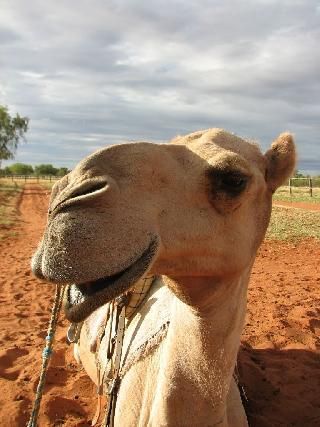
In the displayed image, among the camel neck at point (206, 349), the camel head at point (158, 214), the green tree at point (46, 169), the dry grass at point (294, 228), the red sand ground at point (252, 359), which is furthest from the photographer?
the green tree at point (46, 169)

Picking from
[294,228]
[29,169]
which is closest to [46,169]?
[29,169]

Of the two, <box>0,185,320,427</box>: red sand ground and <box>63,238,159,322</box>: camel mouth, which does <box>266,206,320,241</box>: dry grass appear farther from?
<box>63,238,159,322</box>: camel mouth

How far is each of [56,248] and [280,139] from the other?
54.3 inches

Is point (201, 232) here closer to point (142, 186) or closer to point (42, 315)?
point (142, 186)

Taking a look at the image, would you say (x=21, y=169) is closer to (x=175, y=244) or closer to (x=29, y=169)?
(x=29, y=169)

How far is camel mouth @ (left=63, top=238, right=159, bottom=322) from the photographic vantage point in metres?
1.43

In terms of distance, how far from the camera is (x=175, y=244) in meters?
1.75

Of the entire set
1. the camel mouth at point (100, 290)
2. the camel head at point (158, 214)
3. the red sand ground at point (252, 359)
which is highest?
the camel head at point (158, 214)

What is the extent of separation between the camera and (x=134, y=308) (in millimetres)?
3295

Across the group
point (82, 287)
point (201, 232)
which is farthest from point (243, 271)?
point (82, 287)

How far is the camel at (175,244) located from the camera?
55.8 inches

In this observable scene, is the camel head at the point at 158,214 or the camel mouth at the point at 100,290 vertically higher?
the camel head at the point at 158,214

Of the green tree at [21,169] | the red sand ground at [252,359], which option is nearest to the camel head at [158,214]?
the red sand ground at [252,359]

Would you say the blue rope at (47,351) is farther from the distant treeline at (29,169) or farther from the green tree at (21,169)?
the green tree at (21,169)
